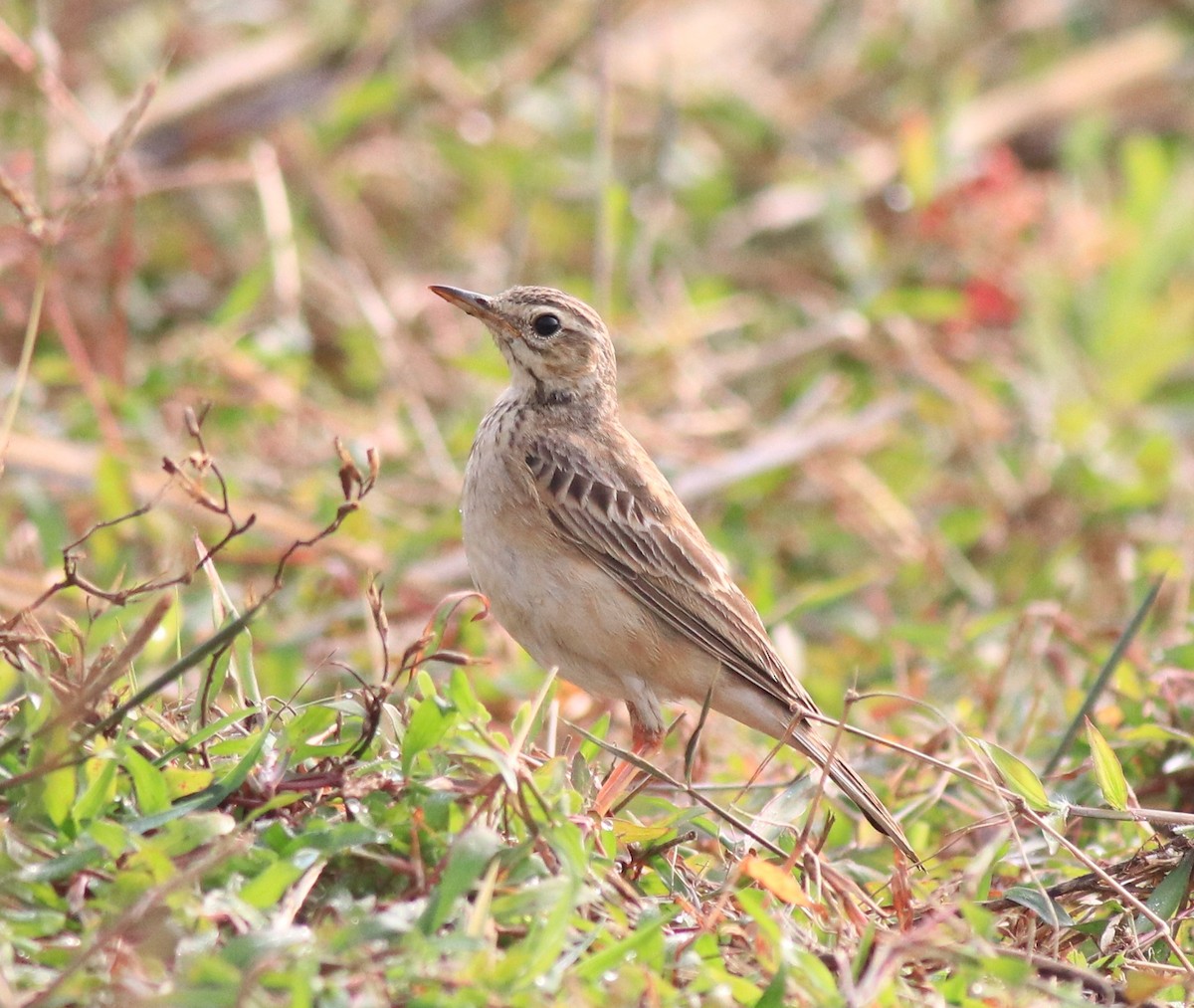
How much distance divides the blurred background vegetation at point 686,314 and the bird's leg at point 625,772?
0.21 metres

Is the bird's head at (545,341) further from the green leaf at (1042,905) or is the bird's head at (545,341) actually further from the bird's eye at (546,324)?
the green leaf at (1042,905)

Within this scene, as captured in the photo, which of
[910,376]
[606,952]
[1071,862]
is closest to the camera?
[606,952]

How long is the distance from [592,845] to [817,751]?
1094mm

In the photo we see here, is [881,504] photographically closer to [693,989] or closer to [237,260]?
[237,260]

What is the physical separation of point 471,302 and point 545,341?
0.26 m

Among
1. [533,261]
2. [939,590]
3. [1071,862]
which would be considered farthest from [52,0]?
[1071,862]

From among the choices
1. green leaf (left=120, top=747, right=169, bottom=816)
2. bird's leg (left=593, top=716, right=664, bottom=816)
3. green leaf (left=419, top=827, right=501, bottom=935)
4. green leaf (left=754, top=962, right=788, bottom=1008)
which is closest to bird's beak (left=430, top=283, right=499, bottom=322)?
bird's leg (left=593, top=716, right=664, bottom=816)

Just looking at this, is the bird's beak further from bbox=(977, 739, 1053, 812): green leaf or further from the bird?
bbox=(977, 739, 1053, 812): green leaf

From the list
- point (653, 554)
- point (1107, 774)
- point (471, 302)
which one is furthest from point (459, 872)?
point (471, 302)

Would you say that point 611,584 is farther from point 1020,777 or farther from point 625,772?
point 1020,777

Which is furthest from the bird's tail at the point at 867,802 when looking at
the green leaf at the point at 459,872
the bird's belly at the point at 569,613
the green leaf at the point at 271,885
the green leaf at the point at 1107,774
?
the green leaf at the point at 271,885

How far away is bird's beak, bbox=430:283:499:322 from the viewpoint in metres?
4.93

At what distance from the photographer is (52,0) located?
815 cm

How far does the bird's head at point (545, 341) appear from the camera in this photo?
5.14 metres
